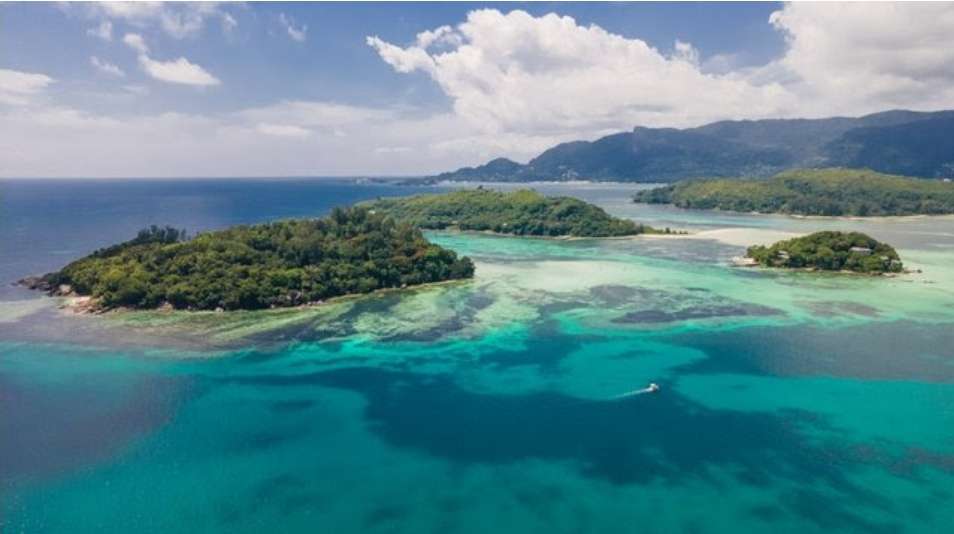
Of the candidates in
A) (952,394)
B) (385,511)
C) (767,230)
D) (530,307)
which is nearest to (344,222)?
(530,307)

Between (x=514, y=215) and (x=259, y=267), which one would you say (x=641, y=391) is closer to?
(x=259, y=267)

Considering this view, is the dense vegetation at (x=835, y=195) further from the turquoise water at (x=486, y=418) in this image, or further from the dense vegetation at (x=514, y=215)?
the turquoise water at (x=486, y=418)

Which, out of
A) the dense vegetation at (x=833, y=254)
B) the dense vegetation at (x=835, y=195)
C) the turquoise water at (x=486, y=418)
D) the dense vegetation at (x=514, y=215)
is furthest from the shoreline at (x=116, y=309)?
the dense vegetation at (x=835, y=195)

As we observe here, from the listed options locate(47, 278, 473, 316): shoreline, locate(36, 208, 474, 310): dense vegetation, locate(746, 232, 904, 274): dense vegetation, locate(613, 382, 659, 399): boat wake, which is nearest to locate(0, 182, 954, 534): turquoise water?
locate(613, 382, 659, 399): boat wake

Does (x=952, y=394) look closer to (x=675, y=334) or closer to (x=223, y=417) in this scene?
(x=675, y=334)

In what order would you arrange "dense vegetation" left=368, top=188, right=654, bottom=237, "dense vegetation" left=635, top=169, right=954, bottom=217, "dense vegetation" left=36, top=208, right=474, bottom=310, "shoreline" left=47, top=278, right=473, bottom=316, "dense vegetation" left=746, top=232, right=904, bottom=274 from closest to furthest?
"shoreline" left=47, top=278, right=473, bottom=316 → "dense vegetation" left=36, top=208, right=474, bottom=310 → "dense vegetation" left=746, top=232, right=904, bottom=274 → "dense vegetation" left=368, top=188, right=654, bottom=237 → "dense vegetation" left=635, top=169, right=954, bottom=217

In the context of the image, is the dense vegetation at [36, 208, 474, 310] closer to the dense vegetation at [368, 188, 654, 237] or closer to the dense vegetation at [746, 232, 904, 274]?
the dense vegetation at [746, 232, 904, 274]
